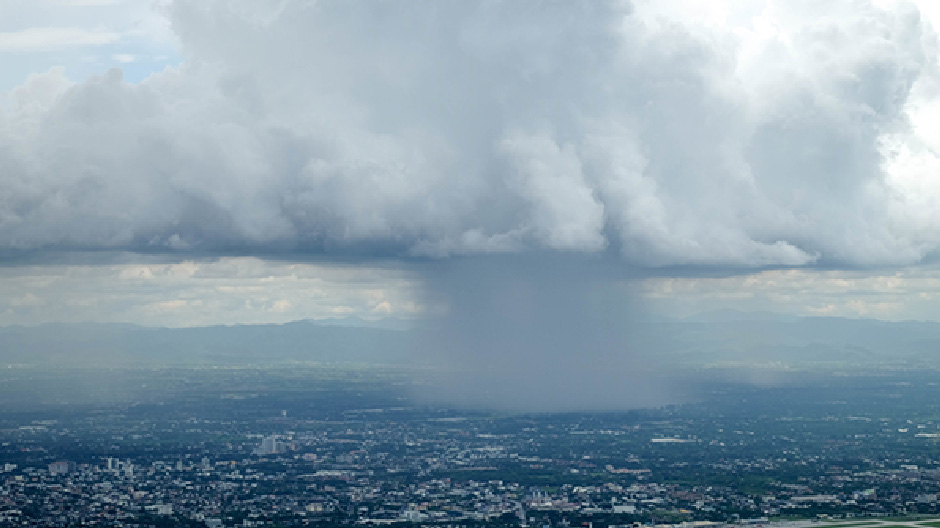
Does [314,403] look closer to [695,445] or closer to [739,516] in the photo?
[695,445]

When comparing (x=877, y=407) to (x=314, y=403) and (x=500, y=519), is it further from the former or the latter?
(x=500, y=519)

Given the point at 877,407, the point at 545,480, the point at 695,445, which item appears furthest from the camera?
the point at 877,407

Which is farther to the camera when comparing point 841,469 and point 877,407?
point 877,407

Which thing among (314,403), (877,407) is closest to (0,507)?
(314,403)

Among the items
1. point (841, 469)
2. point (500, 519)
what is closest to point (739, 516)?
point (500, 519)

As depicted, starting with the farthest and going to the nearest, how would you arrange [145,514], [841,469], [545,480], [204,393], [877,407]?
1. [204,393]
2. [877,407]
3. [841,469]
4. [545,480]
5. [145,514]

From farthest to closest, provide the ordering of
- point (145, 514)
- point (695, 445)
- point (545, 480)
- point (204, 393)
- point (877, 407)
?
1. point (204, 393)
2. point (877, 407)
3. point (695, 445)
4. point (545, 480)
5. point (145, 514)
